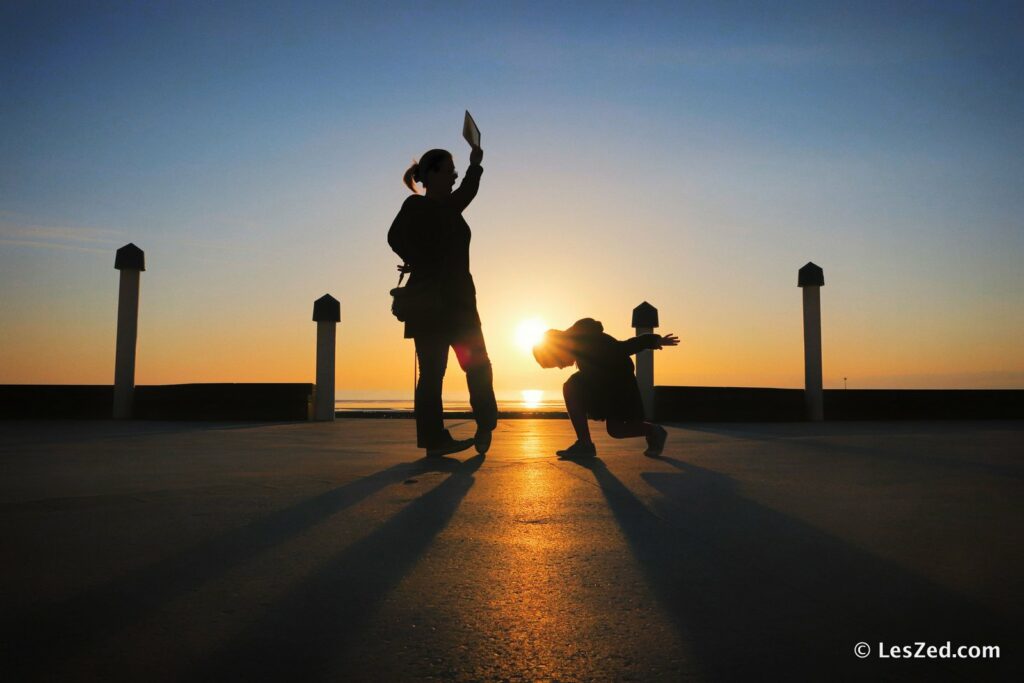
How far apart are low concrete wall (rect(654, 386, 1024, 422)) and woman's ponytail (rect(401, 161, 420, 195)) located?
23.4ft

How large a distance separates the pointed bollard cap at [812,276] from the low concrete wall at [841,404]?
1714 millimetres

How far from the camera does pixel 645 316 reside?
460 inches

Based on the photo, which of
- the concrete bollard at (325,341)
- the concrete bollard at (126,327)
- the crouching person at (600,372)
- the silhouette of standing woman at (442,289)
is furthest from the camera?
the concrete bollard at (325,341)

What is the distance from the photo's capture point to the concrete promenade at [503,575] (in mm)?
1366

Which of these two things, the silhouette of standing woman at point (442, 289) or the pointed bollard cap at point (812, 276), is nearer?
the silhouette of standing woman at point (442, 289)

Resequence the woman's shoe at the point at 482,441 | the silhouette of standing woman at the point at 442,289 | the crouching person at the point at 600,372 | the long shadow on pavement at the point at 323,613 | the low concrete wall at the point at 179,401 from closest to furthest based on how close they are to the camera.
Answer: the long shadow on pavement at the point at 323,613
the silhouette of standing woman at the point at 442,289
the woman's shoe at the point at 482,441
the crouching person at the point at 600,372
the low concrete wall at the point at 179,401

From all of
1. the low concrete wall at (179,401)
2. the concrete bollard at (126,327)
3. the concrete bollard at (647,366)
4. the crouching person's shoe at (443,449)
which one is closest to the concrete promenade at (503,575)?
the crouching person's shoe at (443,449)

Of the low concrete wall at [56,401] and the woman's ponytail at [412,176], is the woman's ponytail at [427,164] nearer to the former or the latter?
the woman's ponytail at [412,176]

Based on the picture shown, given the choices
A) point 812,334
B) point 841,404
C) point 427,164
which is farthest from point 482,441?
point 841,404

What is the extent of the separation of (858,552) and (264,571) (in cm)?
169

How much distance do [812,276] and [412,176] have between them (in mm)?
8265

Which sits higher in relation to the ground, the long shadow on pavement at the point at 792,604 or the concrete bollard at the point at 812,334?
the concrete bollard at the point at 812,334

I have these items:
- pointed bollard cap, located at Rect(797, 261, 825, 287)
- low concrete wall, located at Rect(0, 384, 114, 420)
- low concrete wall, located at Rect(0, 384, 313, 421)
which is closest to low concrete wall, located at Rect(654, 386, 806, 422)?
pointed bollard cap, located at Rect(797, 261, 825, 287)

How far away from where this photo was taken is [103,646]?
1415 mm
